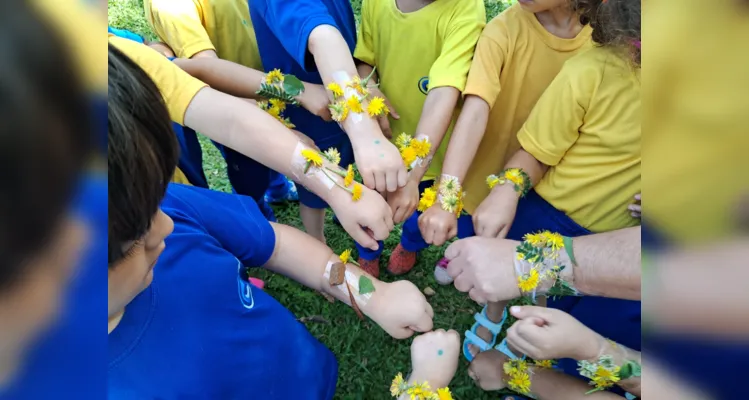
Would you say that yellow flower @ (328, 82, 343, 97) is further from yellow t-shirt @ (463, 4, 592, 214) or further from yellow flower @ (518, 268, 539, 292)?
yellow flower @ (518, 268, 539, 292)

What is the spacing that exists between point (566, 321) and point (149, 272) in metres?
1.08

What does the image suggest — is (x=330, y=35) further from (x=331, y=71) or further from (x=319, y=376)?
(x=319, y=376)

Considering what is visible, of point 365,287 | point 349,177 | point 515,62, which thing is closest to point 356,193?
point 349,177

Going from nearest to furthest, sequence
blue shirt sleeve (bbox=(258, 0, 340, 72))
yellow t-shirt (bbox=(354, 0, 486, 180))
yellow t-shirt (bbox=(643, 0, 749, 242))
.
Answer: yellow t-shirt (bbox=(643, 0, 749, 242)) → blue shirt sleeve (bbox=(258, 0, 340, 72)) → yellow t-shirt (bbox=(354, 0, 486, 180))

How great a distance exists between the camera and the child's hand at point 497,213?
1685 millimetres

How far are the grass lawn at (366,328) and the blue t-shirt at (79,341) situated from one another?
1906mm

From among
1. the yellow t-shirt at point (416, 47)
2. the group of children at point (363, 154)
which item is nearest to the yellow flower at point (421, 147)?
the group of children at point (363, 154)

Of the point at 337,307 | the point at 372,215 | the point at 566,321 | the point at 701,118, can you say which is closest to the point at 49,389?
the point at 701,118

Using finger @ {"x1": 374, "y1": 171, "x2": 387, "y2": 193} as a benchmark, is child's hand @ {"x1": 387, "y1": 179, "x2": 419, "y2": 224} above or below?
below

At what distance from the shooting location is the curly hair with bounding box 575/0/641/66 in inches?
49.7

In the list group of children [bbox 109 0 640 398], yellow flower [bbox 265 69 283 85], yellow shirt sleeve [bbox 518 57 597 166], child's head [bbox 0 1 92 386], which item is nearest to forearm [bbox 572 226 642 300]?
group of children [bbox 109 0 640 398]

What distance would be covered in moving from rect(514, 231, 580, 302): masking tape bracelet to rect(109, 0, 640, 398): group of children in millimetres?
222

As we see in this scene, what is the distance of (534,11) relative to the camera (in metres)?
1.65

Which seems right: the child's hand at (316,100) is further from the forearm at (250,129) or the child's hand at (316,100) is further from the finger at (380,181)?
the finger at (380,181)
